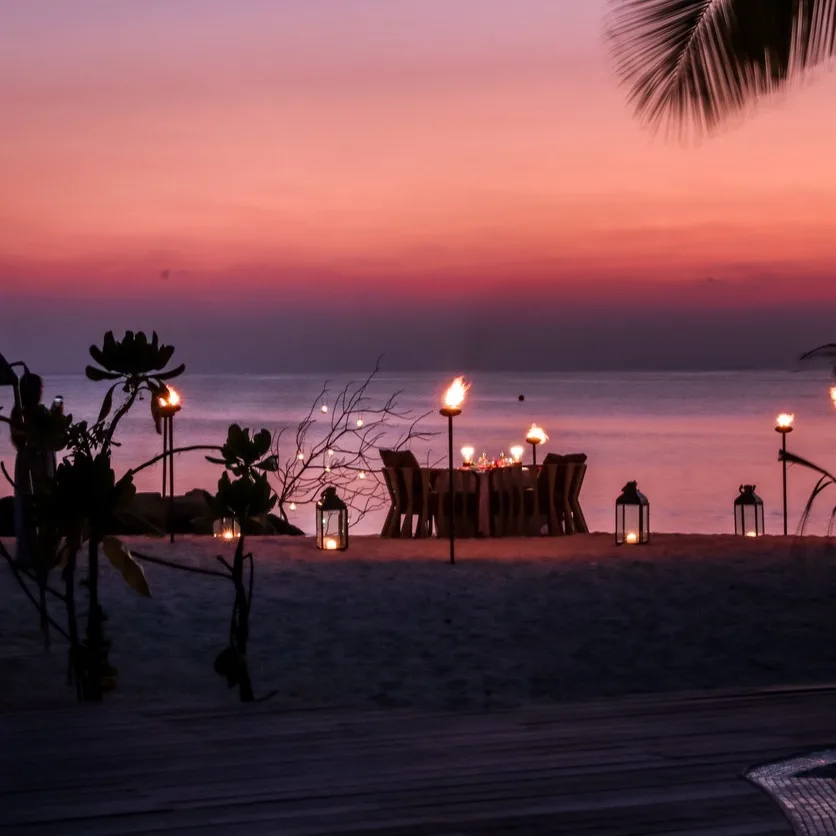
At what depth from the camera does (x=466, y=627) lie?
679cm

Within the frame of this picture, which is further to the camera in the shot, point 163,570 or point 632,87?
point 163,570

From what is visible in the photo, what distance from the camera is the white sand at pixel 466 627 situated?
5578mm

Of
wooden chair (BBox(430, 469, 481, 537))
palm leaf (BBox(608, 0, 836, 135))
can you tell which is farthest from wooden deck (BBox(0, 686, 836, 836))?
wooden chair (BBox(430, 469, 481, 537))

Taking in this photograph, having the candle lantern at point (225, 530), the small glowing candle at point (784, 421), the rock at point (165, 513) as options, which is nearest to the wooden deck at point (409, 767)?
the candle lantern at point (225, 530)

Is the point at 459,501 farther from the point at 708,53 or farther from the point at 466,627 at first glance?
the point at 708,53

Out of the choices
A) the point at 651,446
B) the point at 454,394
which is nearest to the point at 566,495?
the point at 454,394

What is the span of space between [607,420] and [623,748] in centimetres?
5033

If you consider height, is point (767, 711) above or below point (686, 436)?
below

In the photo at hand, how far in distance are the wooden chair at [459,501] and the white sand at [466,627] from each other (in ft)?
4.59

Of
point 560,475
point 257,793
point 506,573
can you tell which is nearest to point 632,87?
point 257,793

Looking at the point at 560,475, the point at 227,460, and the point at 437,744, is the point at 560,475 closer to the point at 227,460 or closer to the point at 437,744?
the point at 227,460

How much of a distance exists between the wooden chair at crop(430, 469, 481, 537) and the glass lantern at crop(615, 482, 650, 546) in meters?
1.36

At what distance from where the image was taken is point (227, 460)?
4242 millimetres

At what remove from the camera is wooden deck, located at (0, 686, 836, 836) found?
8.72 ft
